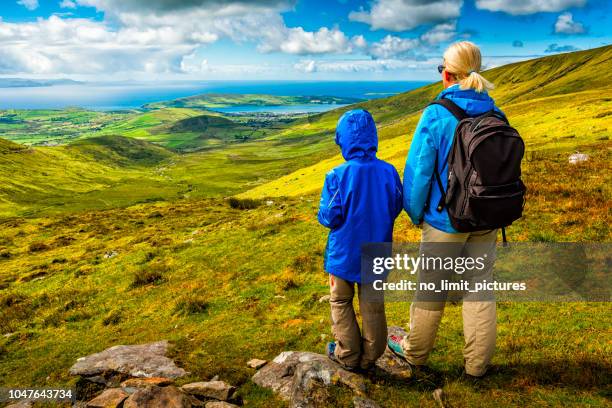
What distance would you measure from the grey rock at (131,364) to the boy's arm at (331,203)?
17.7ft

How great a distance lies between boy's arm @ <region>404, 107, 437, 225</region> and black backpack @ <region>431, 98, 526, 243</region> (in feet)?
1.12

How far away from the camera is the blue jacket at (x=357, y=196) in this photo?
651 cm

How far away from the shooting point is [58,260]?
32.2 meters

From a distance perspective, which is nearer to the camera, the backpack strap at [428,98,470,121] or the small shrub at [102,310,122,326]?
the backpack strap at [428,98,470,121]

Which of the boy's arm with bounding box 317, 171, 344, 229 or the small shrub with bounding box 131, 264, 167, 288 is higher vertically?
the boy's arm with bounding box 317, 171, 344, 229

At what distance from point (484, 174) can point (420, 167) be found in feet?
3.10

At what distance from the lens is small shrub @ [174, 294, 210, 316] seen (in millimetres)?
14633

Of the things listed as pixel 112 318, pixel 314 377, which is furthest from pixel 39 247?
pixel 314 377

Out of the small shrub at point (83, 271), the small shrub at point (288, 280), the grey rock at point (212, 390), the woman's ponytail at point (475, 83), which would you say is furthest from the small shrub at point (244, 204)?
the woman's ponytail at point (475, 83)

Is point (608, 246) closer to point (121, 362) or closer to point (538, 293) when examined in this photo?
point (538, 293)

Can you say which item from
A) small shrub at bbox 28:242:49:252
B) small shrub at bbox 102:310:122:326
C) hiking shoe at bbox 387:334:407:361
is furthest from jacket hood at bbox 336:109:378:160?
small shrub at bbox 28:242:49:252

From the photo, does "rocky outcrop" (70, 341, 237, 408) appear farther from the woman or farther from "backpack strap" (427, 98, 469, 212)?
"backpack strap" (427, 98, 469, 212)

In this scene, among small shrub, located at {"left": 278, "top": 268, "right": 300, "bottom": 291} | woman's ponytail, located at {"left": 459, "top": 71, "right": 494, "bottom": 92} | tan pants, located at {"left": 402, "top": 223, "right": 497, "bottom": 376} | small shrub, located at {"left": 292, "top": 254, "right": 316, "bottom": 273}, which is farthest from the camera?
small shrub, located at {"left": 292, "top": 254, "right": 316, "bottom": 273}

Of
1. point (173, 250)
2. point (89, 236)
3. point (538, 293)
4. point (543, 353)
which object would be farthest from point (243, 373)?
point (89, 236)
